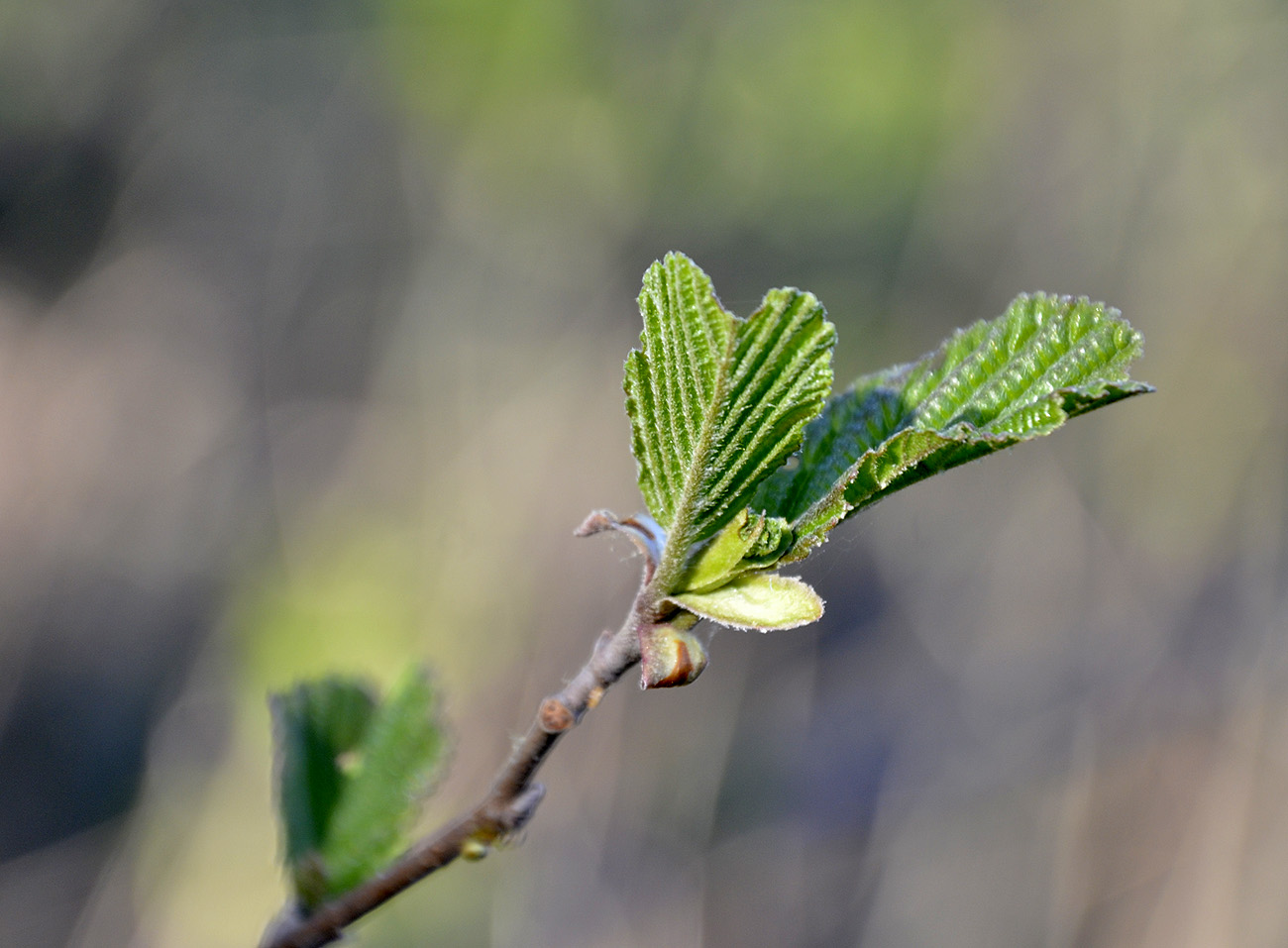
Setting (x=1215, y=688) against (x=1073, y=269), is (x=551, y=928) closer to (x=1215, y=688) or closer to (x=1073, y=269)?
(x=1215, y=688)

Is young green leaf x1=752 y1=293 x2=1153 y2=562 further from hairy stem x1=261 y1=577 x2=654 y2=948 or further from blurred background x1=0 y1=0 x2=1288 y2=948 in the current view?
blurred background x1=0 y1=0 x2=1288 y2=948

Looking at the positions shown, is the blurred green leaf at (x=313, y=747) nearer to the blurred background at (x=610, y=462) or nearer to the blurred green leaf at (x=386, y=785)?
the blurred green leaf at (x=386, y=785)

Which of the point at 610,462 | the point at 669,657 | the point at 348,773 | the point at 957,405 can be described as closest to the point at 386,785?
the point at 348,773

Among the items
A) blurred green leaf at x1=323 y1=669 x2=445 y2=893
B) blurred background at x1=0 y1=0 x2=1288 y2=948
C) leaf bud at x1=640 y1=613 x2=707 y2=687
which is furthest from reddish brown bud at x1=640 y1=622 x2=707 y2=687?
blurred background at x1=0 y1=0 x2=1288 y2=948

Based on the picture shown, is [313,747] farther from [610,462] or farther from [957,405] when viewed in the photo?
[610,462]

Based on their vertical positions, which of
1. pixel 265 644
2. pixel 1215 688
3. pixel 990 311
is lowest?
pixel 265 644

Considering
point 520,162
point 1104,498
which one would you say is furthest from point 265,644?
point 1104,498

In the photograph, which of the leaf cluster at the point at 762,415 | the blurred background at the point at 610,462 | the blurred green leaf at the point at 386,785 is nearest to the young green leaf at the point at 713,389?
the leaf cluster at the point at 762,415
